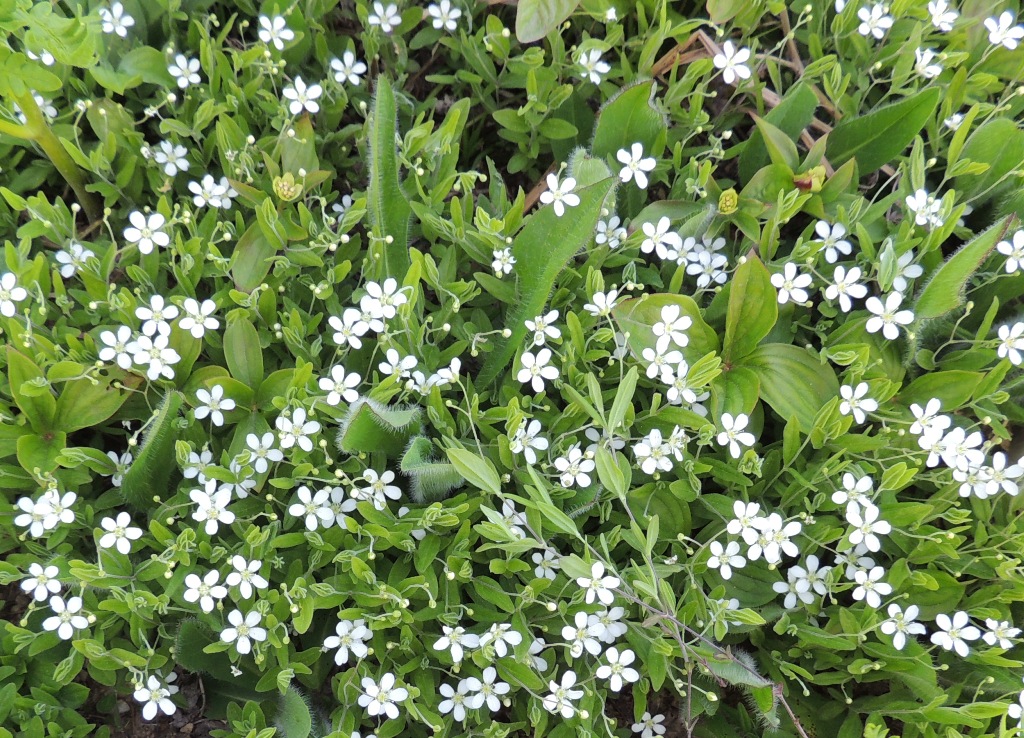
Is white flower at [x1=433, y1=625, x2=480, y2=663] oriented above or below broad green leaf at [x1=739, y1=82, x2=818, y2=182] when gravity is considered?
below

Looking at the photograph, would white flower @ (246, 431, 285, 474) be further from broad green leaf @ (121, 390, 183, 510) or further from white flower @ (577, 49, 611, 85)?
white flower @ (577, 49, 611, 85)

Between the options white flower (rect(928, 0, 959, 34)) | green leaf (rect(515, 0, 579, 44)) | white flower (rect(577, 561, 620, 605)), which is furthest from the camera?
white flower (rect(928, 0, 959, 34))

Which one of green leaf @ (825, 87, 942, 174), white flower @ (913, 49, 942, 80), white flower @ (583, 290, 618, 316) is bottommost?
white flower @ (583, 290, 618, 316)

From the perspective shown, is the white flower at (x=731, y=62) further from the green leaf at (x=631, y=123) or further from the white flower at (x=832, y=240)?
the white flower at (x=832, y=240)

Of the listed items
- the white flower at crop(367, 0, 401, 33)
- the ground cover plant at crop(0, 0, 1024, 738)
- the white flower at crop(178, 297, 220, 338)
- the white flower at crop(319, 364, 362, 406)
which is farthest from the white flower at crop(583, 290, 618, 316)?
the white flower at crop(367, 0, 401, 33)

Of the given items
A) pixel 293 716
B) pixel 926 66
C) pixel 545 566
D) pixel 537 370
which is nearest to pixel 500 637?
pixel 545 566

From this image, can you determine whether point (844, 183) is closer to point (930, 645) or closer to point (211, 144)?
point (930, 645)
